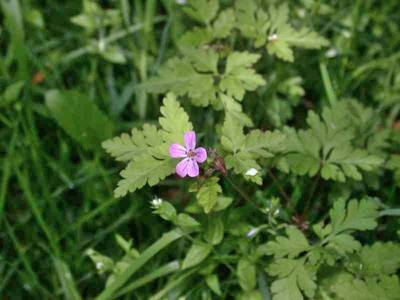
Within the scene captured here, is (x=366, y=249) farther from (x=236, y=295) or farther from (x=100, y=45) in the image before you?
(x=100, y=45)

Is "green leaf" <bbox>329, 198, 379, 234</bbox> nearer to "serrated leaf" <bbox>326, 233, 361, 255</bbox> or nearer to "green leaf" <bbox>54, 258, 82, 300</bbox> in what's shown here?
"serrated leaf" <bbox>326, 233, 361, 255</bbox>

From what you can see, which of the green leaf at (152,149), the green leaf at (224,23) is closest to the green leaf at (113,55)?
the green leaf at (224,23)

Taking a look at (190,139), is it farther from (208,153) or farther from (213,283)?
(213,283)

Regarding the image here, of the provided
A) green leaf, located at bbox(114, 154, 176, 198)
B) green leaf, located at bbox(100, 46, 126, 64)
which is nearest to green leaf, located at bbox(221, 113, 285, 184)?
green leaf, located at bbox(114, 154, 176, 198)

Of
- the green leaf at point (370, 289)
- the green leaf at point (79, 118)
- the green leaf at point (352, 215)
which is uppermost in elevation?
the green leaf at point (79, 118)

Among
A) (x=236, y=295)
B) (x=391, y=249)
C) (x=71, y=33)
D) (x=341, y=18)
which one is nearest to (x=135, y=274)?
(x=236, y=295)

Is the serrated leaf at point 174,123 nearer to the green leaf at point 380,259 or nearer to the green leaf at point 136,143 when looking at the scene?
the green leaf at point 136,143

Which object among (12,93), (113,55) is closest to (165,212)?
(12,93)

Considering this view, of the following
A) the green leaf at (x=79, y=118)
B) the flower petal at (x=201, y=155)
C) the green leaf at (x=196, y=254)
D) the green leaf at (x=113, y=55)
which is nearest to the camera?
the flower petal at (x=201, y=155)
